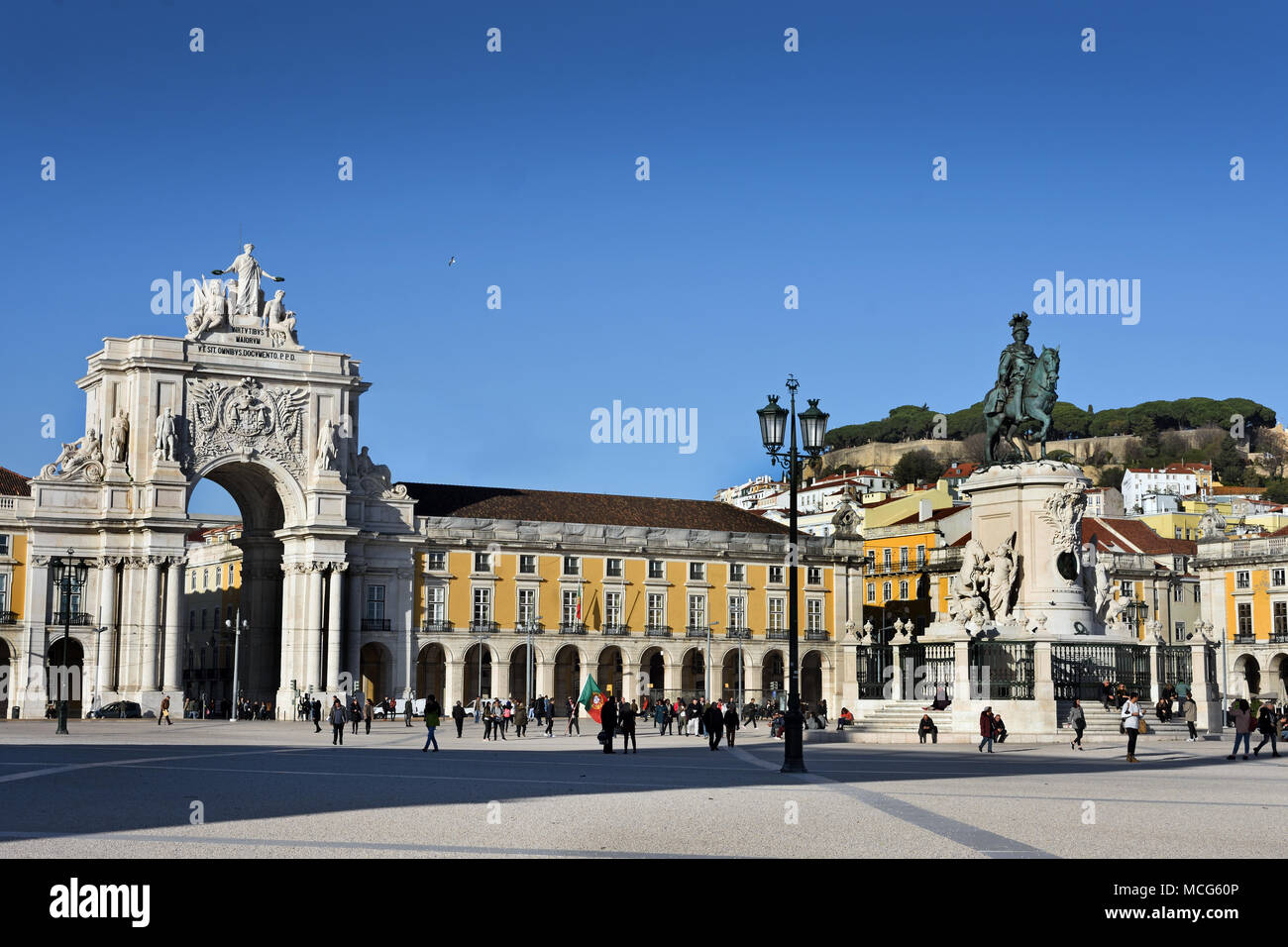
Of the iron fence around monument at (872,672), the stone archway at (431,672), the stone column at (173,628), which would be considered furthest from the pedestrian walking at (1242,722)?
the stone archway at (431,672)

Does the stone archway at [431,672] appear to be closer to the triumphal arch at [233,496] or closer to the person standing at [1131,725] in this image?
the triumphal arch at [233,496]

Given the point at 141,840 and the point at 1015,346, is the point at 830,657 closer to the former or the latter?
the point at 1015,346

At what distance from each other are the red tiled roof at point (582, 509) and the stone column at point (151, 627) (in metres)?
14.3

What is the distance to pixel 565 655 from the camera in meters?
85.8

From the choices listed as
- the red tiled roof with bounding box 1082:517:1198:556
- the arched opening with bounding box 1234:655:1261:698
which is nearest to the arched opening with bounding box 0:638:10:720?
the red tiled roof with bounding box 1082:517:1198:556

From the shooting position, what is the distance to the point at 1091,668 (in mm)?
39781

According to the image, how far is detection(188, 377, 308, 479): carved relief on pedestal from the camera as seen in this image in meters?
77.1

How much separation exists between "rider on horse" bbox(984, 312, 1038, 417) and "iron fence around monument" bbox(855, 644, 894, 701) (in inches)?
300

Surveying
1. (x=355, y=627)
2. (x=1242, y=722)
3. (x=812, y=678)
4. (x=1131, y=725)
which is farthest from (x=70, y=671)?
(x=1242, y=722)

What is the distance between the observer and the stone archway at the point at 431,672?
84188mm

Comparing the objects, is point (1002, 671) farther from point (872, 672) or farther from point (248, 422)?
point (248, 422)

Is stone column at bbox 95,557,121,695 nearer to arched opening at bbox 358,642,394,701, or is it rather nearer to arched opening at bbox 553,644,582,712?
arched opening at bbox 358,642,394,701

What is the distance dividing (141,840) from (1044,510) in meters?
28.0
